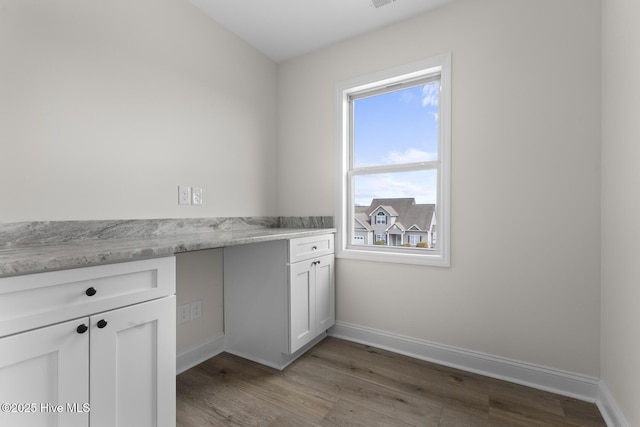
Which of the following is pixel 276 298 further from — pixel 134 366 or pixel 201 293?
pixel 134 366

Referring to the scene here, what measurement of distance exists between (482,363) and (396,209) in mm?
1180

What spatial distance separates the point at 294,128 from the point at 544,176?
6.31ft

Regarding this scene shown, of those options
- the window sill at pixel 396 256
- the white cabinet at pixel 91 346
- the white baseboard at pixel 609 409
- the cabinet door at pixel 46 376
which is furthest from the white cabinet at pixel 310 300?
the white baseboard at pixel 609 409

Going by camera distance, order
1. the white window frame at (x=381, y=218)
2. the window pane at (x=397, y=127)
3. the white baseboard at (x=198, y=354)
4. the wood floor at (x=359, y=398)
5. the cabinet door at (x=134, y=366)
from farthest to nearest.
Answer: the white window frame at (x=381, y=218) < the window pane at (x=397, y=127) < the white baseboard at (x=198, y=354) < the wood floor at (x=359, y=398) < the cabinet door at (x=134, y=366)

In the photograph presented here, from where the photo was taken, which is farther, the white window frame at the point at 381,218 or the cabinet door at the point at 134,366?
the white window frame at the point at 381,218

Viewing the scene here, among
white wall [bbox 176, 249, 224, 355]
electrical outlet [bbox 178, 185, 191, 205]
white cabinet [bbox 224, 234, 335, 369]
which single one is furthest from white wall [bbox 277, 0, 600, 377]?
electrical outlet [bbox 178, 185, 191, 205]

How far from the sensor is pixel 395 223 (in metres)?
2.34

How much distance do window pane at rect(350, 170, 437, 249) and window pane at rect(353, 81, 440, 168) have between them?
15 centimetres

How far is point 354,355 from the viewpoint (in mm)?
2152

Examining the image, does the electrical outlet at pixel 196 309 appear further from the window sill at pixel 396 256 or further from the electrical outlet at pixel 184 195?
the window sill at pixel 396 256

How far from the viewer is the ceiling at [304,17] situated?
201 centimetres

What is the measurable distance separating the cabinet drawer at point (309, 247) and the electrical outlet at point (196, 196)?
0.71 metres

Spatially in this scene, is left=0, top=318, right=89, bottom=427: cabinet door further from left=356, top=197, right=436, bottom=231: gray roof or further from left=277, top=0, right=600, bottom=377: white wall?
left=356, top=197, right=436, bottom=231: gray roof

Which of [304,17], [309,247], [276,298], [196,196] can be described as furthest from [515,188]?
[196,196]
